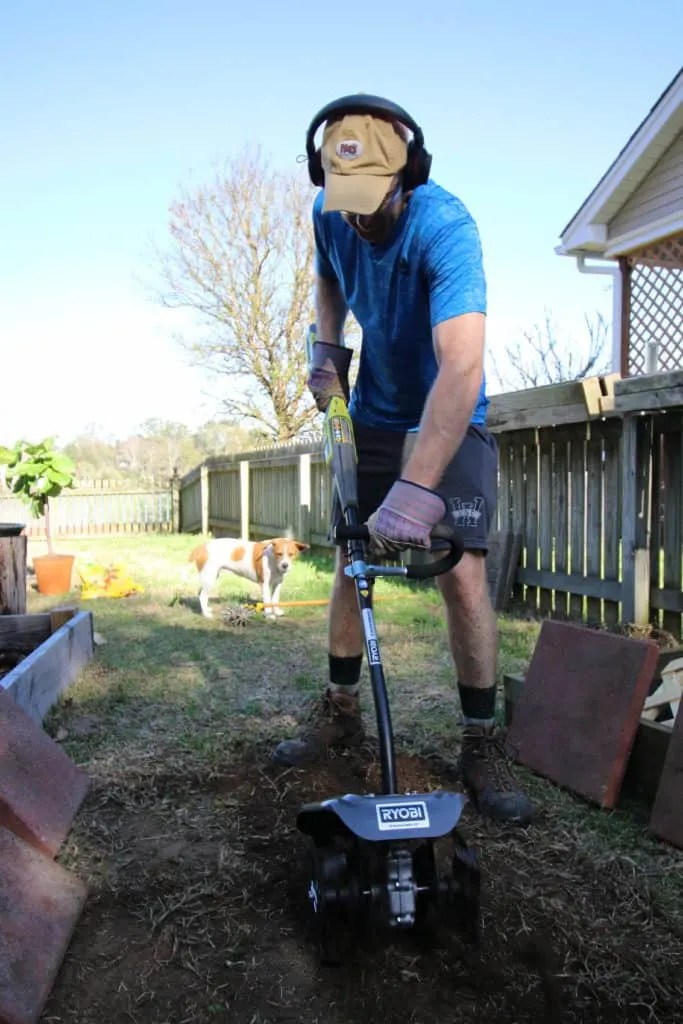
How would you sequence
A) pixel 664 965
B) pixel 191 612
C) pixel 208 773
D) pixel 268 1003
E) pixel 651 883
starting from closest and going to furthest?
1. pixel 268 1003
2. pixel 664 965
3. pixel 651 883
4. pixel 208 773
5. pixel 191 612

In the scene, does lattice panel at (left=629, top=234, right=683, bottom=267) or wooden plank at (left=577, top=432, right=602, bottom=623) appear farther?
lattice panel at (left=629, top=234, right=683, bottom=267)

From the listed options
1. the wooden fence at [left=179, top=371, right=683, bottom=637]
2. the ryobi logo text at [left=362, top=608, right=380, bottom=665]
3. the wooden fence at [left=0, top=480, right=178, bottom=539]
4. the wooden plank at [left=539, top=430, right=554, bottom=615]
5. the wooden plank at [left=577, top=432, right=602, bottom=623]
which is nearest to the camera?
the ryobi logo text at [left=362, top=608, right=380, bottom=665]

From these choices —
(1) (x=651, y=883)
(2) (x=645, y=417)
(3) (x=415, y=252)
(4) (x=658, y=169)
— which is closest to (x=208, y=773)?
(1) (x=651, y=883)

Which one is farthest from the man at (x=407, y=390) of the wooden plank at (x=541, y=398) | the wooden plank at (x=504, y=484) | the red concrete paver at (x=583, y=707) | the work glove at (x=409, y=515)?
the wooden plank at (x=504, y=484)

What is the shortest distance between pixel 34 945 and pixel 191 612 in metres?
4.69

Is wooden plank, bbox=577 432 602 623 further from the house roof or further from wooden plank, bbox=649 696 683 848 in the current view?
the house roof

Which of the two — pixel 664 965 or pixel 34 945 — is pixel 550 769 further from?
pixel 34 945

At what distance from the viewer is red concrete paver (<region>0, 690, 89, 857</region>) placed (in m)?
1.92

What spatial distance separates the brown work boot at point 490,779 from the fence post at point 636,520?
107 inches

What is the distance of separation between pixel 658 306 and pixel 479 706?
9.57 metres

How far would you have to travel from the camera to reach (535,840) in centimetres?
211

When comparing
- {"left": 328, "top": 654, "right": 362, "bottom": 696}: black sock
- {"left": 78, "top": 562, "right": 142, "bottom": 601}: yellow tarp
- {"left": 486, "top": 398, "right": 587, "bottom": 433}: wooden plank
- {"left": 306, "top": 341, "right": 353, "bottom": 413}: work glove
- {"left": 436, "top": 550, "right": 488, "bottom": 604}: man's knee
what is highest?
{"left": 486, "top": 398, "right": 587, "bottom": 433}: wooden plank

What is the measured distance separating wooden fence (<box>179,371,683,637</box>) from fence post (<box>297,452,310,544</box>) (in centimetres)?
454

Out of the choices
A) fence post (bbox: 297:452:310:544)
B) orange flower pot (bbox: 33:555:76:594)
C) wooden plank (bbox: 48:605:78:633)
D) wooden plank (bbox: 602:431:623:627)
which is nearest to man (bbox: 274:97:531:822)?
wooden plank (bbox: 48:605:78:633)
